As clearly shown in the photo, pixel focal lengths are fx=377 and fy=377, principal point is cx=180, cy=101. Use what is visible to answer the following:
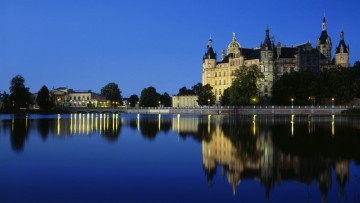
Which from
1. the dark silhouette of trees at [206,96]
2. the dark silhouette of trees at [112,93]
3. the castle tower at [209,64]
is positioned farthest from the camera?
the dark silhouette of trees at [112,93]

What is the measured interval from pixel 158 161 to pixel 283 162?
548 cm

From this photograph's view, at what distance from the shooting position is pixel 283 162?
16.0 m

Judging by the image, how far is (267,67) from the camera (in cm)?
11381

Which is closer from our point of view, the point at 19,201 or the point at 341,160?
the point at 19,201

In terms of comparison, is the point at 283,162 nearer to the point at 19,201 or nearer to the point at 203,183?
the point at 203,183

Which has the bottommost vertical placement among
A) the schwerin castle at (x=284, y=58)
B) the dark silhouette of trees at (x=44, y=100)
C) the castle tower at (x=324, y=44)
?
the dark silhouette of trees at (x=44, y=100)

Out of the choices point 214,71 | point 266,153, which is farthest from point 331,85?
point 266,153

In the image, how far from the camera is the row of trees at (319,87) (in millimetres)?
87994

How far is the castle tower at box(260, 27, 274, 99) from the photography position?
4471 inches

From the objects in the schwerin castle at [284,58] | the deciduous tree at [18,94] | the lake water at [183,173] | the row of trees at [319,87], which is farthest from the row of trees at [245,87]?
the lake water at [183,173]

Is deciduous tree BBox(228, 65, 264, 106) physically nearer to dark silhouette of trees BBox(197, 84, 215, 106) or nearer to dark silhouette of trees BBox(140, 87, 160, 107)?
dark silhouette of trees BBox(197, 84, 215, 106)

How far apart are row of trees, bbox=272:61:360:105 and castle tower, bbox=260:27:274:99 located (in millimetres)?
20328

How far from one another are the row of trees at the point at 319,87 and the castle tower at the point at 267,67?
66.7ft

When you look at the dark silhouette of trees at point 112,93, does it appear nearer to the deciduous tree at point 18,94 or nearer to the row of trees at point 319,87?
the deciduous tree at point 18,94
